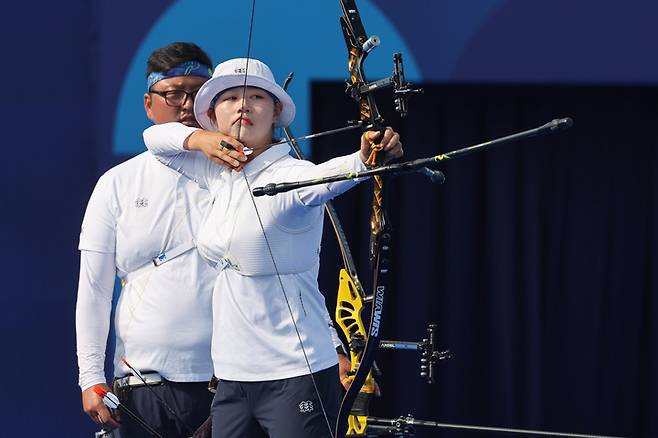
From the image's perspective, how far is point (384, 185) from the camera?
7.41ft

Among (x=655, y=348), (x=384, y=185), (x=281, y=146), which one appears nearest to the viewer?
(x=384, y=185)

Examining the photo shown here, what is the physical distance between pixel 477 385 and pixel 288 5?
1.61 meters

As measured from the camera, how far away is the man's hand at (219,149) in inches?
93.8

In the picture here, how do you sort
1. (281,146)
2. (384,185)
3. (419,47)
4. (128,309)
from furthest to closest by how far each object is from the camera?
(419,47) < (128,309) < (281,146) < (384,185)

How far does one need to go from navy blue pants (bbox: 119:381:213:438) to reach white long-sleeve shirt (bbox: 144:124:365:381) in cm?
47

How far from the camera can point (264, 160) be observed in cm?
242

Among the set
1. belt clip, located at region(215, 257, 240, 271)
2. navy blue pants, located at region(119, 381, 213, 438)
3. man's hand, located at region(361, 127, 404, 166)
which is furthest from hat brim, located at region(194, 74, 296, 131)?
navy blue pants, located at region(119, 381, 213, 438)

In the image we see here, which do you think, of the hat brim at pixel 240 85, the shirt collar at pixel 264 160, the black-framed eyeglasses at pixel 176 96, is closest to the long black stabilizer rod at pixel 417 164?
the shirt collar at pixel 264 160

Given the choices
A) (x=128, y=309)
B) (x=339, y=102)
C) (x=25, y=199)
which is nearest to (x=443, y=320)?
(x=339, y=102)

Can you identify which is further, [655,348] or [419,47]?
[655,348]

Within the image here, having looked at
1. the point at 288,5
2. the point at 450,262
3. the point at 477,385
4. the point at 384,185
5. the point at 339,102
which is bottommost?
the point at 477,385

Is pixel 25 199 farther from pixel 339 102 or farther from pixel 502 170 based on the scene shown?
pixel 502 170

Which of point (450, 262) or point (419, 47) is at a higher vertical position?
point (419, 47)

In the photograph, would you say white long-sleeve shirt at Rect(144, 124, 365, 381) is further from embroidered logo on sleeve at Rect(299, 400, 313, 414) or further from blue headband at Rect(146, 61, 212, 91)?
blue headband at Rect(146, 61, 212, 91)
